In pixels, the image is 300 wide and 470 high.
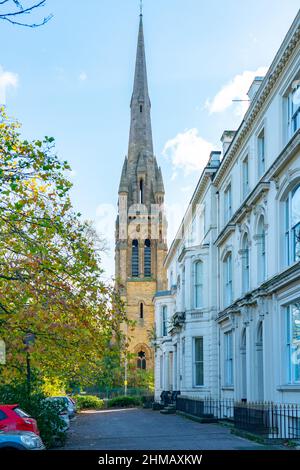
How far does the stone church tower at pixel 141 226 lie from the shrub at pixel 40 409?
6191 cm

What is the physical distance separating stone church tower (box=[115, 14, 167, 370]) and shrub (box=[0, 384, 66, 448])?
61.9 metres

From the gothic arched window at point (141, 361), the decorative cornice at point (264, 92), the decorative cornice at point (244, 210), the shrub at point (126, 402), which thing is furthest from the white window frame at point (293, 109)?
the gothic arched window at point (141, 361)

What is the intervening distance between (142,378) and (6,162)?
62.0m

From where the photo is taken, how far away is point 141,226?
9006 cm

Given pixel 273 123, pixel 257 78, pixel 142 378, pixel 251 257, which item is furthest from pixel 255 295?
pixel 142 378

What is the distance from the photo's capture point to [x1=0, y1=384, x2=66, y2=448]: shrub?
2039 centimetres

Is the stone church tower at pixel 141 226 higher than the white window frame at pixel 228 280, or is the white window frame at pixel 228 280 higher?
the stone church tower at pixel 141 226

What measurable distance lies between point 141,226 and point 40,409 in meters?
69.6

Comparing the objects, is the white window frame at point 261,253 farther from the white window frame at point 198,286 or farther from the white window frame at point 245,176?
the white window frame at point 198,286

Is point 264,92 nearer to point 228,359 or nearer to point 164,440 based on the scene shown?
point 164,440

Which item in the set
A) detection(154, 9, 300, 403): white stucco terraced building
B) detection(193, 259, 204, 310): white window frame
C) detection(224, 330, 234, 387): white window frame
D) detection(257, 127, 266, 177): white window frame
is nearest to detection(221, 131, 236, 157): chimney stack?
detection(154, 9, 300, 403): white stucco terraced building

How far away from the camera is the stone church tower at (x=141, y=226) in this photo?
8631 centimetres

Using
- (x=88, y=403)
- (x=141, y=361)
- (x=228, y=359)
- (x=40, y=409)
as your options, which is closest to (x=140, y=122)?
(x=141, y=361)
